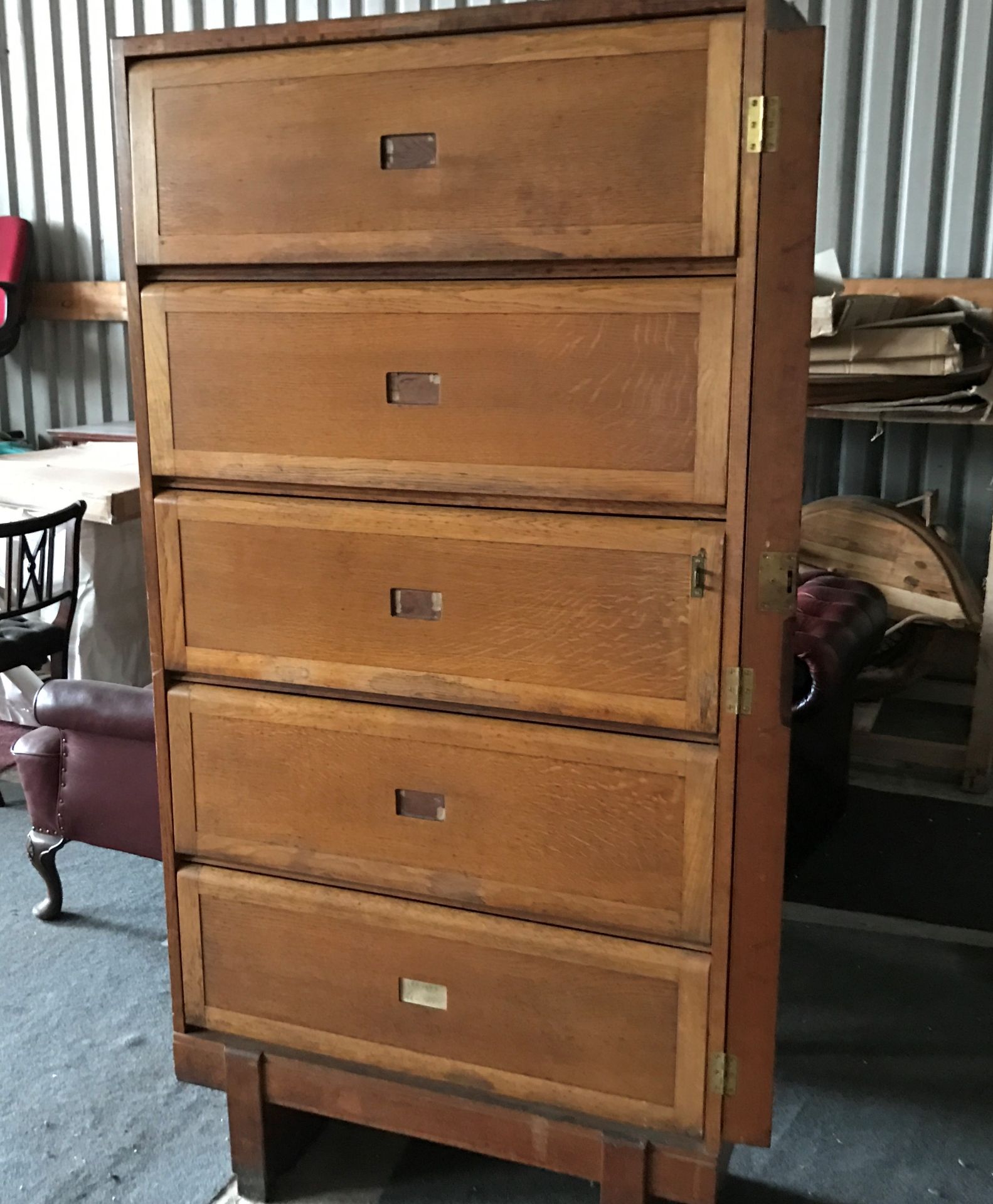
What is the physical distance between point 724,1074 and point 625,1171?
0.19 m

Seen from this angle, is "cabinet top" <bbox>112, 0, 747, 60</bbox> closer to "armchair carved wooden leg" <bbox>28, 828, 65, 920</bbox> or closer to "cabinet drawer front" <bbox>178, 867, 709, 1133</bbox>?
"cabinet drawer front" <bbox>178, 867, 709, 1133</bbox>

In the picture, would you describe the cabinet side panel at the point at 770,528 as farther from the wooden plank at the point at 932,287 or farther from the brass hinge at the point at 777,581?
the wooden plank at the point at 932,287

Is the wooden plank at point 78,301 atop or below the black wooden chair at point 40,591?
atop

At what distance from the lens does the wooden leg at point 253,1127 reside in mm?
1678

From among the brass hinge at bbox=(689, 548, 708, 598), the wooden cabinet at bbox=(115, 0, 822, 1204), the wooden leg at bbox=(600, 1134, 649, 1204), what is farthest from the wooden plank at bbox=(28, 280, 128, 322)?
the wooden leg at bbox=(600, 1134, 649, 1204)

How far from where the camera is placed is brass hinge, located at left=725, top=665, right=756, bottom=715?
4.49ft

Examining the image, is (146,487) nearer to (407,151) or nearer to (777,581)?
(407,151)

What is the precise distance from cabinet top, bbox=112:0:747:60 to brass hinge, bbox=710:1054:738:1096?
1239mm

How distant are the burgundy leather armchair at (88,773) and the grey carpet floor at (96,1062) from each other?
15 centimetres

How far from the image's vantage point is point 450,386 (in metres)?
1.40

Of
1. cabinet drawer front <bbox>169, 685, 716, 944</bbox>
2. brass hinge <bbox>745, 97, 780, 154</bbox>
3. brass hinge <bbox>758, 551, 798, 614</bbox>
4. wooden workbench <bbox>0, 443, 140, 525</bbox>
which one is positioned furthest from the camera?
wooden workbench <bbox>0, 443, 140, 525</bbox>

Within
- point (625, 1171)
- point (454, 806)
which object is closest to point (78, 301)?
point (454, 806)

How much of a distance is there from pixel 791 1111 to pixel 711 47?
5.36 feet

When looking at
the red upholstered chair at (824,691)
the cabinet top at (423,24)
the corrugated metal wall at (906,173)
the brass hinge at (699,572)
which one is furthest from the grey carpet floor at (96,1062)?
the corrugated metal wall at (906,173)
